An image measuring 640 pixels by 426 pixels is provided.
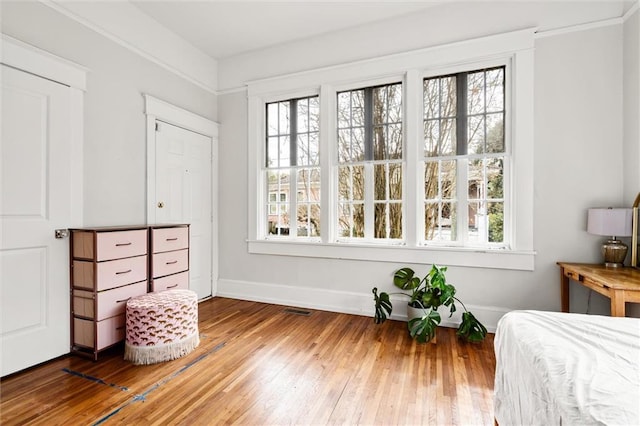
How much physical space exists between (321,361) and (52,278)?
86.3 inches

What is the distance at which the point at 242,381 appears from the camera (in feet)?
6.65

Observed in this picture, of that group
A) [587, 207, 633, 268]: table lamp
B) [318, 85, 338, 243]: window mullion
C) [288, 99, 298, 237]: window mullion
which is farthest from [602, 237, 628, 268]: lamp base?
[288, 99, 298, 237]: window mullion

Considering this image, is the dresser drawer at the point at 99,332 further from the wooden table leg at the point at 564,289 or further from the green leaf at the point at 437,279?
the wooden table leg at the point at 564,289

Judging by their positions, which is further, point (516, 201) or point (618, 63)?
point (516, 201)

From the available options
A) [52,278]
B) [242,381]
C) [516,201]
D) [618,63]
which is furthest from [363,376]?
[618,63]

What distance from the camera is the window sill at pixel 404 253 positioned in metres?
2.83

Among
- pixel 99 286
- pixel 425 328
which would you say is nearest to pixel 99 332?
pixel 99 286

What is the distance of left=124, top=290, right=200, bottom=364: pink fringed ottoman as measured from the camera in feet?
7.36

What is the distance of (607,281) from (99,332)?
3.72m

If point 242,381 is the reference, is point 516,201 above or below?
above

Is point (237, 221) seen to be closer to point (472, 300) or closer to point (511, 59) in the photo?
point (472, 300)

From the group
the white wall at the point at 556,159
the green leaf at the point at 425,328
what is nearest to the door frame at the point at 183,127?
the white wall at the point at 556,159

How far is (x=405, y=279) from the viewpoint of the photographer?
3064mm

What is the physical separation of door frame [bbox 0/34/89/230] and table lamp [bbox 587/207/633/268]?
4.26m
